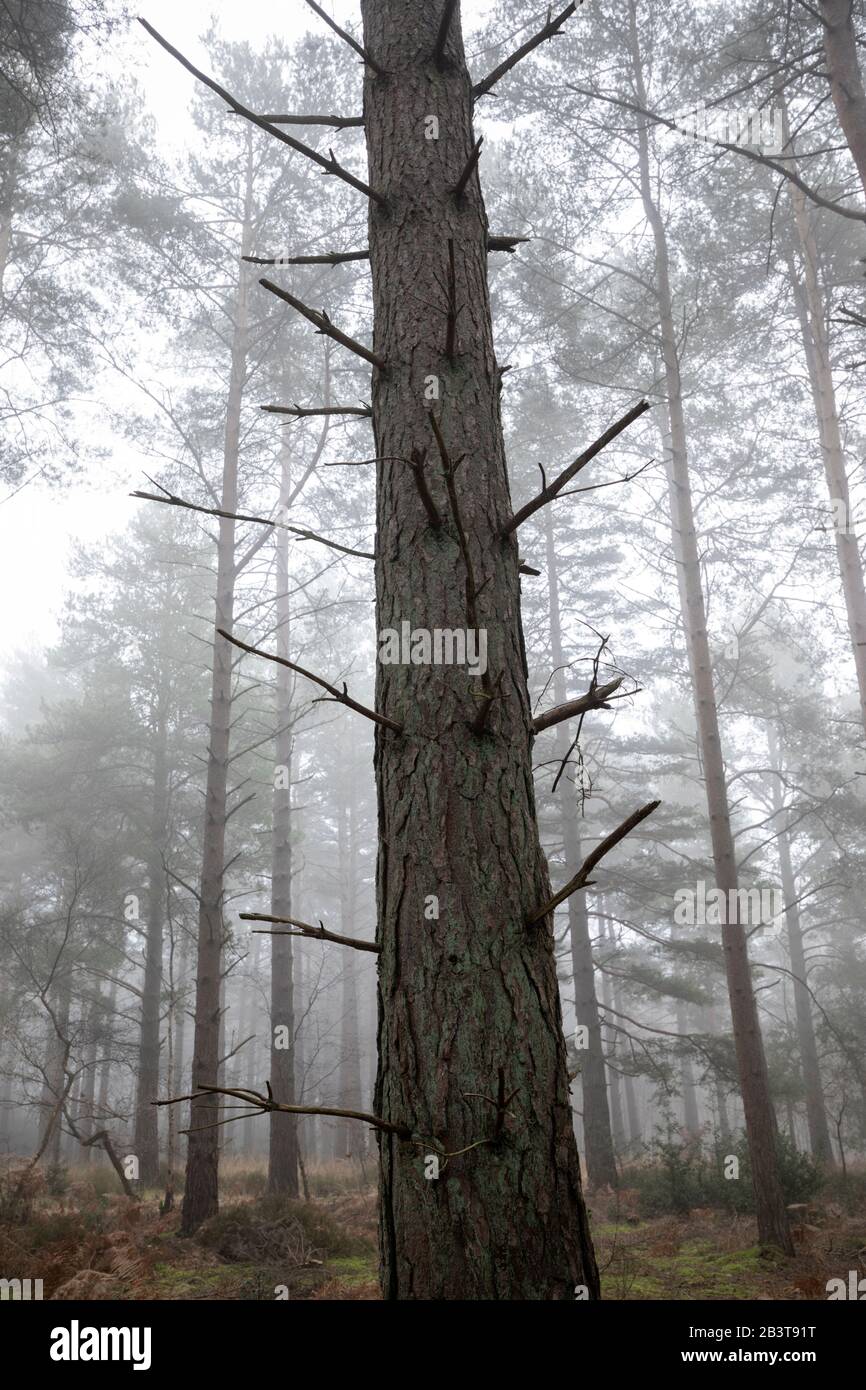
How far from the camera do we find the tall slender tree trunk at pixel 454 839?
5.16 ft

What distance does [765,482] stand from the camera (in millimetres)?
15273

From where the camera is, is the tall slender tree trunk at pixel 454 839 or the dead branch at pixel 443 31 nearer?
the tall slender tree trunk at pixel 454 839

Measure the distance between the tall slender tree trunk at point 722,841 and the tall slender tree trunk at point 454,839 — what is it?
6357 mm

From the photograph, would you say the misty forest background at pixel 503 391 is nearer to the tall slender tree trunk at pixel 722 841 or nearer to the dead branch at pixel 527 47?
the tall slender tree trunk at pixel 722 841

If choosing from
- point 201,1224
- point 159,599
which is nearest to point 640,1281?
point 201,1224

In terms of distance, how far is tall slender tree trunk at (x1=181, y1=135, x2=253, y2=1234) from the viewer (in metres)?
7.62

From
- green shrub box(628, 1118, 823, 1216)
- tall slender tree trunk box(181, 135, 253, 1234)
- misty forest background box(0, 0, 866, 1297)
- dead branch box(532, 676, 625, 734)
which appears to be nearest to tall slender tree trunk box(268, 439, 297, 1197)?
misty forest background box(0, 0, 866, 1297)

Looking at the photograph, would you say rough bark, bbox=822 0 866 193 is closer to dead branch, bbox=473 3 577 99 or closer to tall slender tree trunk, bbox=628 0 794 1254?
tall slender tree trunk, bbox=628 0 794 1254

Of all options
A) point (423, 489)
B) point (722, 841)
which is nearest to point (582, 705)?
point (423, 489)

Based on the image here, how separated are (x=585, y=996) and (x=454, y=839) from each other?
1241 cm

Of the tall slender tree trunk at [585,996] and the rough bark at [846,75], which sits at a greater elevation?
the rough bark at [846,75]

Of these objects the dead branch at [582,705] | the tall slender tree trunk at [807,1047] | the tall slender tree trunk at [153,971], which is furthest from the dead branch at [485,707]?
the tall slender tree trunk at [807,1047]

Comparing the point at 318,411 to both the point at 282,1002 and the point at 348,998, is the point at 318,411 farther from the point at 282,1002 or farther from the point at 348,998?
the point at 348,998
